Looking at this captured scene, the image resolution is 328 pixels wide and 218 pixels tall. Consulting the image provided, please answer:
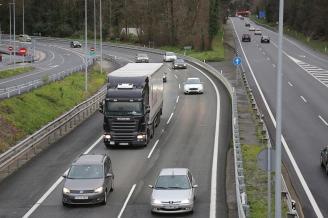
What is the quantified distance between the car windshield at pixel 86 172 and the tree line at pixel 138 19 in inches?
3062

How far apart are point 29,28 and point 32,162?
12636cm

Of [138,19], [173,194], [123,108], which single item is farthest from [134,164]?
[138,19]

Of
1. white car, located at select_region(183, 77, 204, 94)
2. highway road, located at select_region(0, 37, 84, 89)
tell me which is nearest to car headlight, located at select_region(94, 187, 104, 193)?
white car, located at select_region(183, 77, 204, 94)

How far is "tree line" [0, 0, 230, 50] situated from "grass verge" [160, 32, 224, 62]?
1.76 meters

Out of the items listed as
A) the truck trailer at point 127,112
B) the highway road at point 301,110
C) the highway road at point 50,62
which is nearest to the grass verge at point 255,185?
the highway road at point 301,110

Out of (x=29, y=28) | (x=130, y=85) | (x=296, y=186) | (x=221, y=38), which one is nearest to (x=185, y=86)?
(x=130, y=85)

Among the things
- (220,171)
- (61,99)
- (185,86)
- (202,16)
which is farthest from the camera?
(202,16)

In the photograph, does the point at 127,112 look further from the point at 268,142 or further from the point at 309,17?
the point at 309,17

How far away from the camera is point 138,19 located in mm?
118562

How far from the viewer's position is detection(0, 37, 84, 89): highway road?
205ft

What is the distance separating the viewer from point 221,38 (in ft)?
381

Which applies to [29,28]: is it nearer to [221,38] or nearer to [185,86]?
[221,38]

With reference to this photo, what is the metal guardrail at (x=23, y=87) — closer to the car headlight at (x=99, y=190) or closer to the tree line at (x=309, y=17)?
the car headlight at (x=99, y=190)

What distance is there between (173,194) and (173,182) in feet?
2.27
